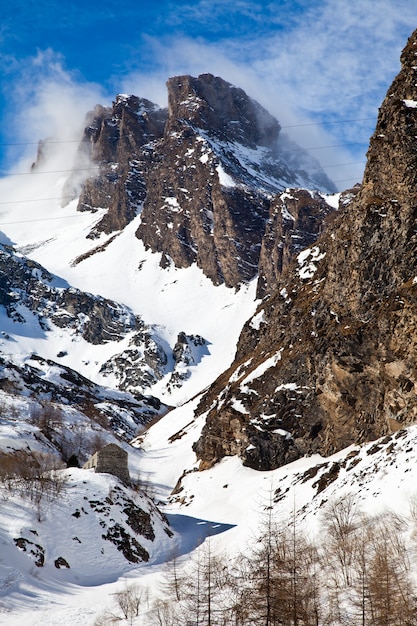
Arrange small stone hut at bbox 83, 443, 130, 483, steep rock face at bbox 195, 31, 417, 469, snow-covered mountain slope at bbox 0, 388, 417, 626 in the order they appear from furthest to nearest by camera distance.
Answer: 1. steep rock face at bbox 195, 31, 417, 469
2. small stone hut at bbox 83, 443, 130, 483
3. snow-covered mountain slope at bbox 0, 388, 417, 626

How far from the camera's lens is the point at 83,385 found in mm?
190250

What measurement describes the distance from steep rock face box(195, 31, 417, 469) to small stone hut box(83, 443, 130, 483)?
20.5m

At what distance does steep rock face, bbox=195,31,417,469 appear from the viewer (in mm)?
70250

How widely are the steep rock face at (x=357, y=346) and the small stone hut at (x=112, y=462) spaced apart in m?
20.5

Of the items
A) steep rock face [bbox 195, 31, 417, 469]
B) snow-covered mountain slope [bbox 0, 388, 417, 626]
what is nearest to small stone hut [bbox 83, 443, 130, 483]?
snow-covered mountain slope [bbox 0, 388, 417, 626]

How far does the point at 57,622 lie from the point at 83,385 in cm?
15191

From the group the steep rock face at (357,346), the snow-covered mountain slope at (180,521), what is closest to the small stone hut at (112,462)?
the snow-covered mountain slope at (180,521)

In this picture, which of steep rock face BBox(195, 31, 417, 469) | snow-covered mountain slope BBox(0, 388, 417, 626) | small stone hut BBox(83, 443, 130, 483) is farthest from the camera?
steep rock face BBox(195, 31, 417, 469)

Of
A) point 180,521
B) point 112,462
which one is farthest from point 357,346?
point 112,462

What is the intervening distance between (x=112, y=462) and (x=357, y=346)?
30131 millimetres

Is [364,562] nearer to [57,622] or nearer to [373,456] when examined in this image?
[57,622]

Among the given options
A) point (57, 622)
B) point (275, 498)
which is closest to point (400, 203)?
point (275, 498)

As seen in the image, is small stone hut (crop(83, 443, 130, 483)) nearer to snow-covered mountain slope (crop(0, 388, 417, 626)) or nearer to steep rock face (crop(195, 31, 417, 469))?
snow-covered mountain slope (crop(0, 388, 417, 626))

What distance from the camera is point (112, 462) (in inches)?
2635
